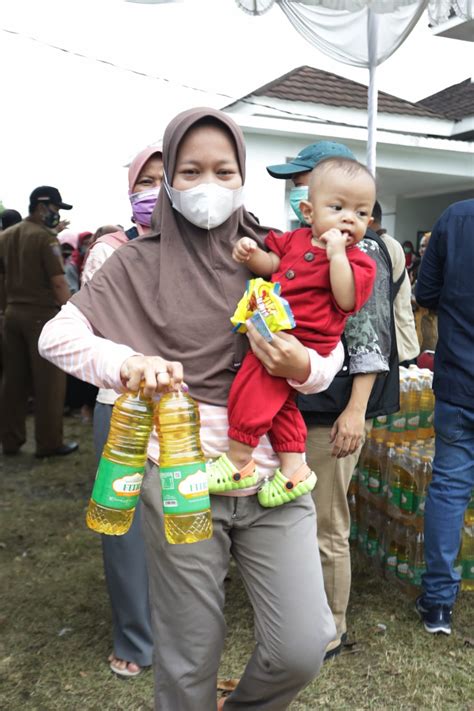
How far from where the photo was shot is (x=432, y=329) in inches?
323

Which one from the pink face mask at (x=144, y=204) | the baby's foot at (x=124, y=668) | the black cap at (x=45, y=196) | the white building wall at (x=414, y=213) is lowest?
the baby's foot at (x=124, y=668)

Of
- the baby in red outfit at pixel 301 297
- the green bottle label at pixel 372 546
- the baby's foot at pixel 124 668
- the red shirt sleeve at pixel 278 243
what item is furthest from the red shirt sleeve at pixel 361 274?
the green bottle label at pixel 372 546

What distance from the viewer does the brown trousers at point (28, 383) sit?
6414 mm

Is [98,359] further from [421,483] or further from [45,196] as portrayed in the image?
[45,196]

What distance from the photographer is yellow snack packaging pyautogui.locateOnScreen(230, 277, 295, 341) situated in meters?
1.87

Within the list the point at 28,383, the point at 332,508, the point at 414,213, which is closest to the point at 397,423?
the point at 332,508

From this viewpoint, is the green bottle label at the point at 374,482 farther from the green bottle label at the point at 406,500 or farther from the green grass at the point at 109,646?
the green grass at the point at 109,646

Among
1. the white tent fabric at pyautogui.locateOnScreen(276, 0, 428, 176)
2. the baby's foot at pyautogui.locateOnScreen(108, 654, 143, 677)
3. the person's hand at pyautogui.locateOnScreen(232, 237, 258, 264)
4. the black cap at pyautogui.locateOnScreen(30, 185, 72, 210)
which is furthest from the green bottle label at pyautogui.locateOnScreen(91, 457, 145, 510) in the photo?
the black cap at pyautogui.locateOnScreen(30, 185, 72, 210)

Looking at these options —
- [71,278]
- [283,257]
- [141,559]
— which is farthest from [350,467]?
[71,278]

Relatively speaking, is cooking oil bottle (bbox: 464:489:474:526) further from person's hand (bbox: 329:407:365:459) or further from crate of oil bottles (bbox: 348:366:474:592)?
person's hand (bbox: 329:407:365:459)

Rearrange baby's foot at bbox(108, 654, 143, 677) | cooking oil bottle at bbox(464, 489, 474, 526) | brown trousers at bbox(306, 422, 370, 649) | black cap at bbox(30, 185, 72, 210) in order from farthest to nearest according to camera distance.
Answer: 1. black cap at bbox(30, 185, 72, 210)
2. cooking oil bottle at bbox(464, 489, 474, 526)
3. baby's foot at bbox(108, 654, 143, 677)
4. brown trousers at bbox(306, 422, 370, 649)

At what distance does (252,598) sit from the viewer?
6.41 ft

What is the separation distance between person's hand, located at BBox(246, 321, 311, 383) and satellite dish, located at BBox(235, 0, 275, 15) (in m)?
2.88

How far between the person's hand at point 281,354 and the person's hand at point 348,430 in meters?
0.74
